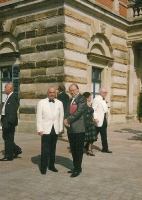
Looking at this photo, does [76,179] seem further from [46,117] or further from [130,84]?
[130,84]

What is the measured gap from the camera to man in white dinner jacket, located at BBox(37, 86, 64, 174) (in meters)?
5.63

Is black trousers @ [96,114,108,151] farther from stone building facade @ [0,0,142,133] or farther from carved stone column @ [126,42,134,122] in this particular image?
carved stone column @ [126,42,134,122]

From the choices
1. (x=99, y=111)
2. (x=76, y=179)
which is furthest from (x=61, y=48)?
(x=76, y=179)

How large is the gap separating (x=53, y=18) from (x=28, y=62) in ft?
6.85

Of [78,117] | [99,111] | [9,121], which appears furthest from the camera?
[99,111]

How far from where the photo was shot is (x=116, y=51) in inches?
567

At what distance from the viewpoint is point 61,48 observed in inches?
434

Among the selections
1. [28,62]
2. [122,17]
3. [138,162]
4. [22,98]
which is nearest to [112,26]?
[122,17]

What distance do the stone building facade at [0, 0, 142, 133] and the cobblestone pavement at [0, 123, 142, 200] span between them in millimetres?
4243

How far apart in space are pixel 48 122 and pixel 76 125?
577 mm

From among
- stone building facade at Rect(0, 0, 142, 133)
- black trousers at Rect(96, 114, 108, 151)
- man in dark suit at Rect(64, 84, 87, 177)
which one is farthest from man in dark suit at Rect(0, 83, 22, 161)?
stone building facade at Rect(0, 0, 142, 133)

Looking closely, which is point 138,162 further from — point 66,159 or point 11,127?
point 11,127

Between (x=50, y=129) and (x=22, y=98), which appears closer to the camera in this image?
(x=50, y=129)

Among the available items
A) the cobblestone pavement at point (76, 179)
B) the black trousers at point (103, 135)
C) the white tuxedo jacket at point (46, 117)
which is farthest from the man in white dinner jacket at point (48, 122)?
the black trousers at point (103, 135)
